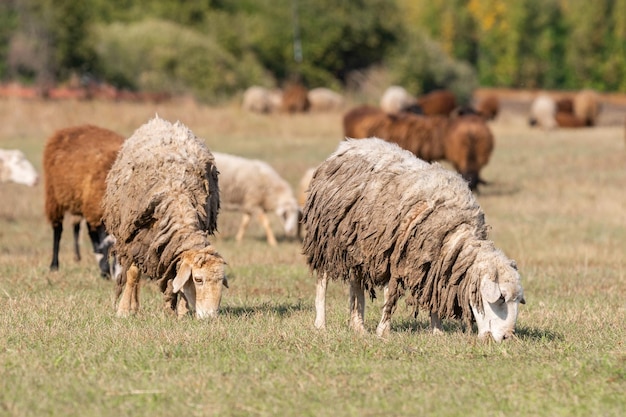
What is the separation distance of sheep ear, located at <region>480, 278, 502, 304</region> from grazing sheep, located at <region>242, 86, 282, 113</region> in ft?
126

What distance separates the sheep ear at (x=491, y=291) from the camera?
28.0 feet

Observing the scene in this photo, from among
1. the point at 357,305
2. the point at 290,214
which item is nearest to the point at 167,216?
the point at 357,305

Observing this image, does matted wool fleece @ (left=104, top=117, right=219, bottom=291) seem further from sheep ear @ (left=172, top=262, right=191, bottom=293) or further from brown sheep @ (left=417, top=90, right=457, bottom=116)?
brown sheep @ (left=417, top=90, right=457, bottom=116)

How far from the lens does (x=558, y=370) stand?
775 centimetres

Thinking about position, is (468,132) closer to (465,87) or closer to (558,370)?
(558,370)

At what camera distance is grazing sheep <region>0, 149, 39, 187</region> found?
16.8 meters

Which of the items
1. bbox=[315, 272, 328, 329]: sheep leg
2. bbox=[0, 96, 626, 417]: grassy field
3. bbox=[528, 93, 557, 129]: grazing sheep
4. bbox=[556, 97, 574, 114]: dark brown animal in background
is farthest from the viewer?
bbox=[556, 97, 574, 114]: dark brown animal in background

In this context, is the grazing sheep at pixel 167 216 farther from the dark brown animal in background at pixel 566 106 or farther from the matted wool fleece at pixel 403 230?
the dark brown animal in background at pixel 566 106

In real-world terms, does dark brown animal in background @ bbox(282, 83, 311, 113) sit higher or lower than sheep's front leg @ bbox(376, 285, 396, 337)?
lower

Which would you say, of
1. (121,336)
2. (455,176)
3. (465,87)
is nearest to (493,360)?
(455,176)

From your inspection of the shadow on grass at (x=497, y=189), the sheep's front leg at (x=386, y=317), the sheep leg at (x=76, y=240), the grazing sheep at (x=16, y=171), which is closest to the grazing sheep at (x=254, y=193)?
the grazing sheep at (x=16, y=171)

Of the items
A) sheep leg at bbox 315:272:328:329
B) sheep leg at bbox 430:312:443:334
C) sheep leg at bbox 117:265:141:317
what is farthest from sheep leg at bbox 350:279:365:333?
sheep leg at bbox 117:265:141:317

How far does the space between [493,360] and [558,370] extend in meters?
0.54

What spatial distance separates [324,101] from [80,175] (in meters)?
37.8
